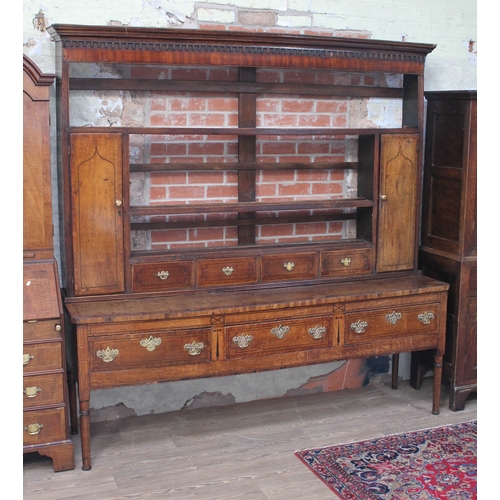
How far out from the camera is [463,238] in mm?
4012

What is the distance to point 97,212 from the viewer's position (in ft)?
11.4

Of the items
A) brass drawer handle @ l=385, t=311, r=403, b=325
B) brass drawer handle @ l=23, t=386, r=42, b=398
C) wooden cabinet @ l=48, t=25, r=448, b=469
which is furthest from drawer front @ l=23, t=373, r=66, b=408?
brass drawer handle @ l=385, t=311, r=403, b=325

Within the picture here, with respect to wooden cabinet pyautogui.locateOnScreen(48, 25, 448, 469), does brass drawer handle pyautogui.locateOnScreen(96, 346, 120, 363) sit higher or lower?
lower

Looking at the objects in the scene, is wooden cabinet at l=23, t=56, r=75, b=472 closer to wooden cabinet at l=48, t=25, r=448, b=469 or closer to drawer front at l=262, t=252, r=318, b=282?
wooden cabinet at l=48, t=25, r=448, b=469

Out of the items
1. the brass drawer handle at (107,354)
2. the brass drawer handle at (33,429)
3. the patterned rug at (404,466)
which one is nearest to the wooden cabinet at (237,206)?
the brass drawer handle at (107,354)

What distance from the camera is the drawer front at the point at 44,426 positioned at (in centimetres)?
323

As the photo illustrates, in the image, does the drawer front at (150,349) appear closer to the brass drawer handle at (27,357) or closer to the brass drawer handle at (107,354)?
the brass drawer handle at (107,354)

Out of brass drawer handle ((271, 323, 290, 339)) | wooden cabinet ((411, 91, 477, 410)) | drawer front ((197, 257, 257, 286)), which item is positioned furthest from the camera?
wooden cabinet ((411, 91, 477, 410))

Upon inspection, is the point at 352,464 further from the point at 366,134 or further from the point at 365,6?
the point at 365,6

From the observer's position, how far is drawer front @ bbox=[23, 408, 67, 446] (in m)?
3.23

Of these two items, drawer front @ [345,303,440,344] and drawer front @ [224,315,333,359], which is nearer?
drawer front @ [224,315,333,359]

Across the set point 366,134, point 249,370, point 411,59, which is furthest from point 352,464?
point 411,59

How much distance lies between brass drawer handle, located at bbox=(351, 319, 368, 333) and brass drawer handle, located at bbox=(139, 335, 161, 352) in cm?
108

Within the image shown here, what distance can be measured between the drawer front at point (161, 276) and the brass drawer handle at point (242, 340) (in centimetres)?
43
